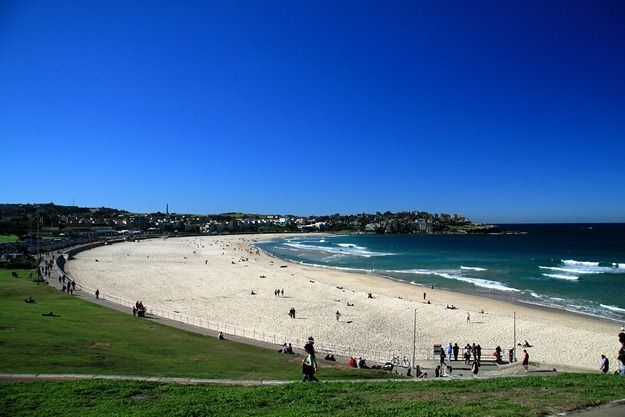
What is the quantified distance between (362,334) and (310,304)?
29.9ft

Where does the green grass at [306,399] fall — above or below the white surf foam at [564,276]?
above

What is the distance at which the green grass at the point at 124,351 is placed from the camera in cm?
1112

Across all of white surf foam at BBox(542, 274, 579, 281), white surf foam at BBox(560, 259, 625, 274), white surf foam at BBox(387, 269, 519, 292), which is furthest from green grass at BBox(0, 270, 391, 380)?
white surf foam at BBox(560, 259, 625, 274)

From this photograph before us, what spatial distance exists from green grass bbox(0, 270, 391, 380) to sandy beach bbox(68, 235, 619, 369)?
6.26 metres

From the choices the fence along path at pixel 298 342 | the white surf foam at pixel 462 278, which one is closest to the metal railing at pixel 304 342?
the fence along path at pixel 298 342

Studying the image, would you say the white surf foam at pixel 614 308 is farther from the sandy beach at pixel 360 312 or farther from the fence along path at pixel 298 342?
the fence along path at pixel 298 342

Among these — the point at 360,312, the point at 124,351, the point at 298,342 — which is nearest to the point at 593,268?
the point at 360,312

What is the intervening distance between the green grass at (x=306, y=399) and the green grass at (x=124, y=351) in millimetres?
1957

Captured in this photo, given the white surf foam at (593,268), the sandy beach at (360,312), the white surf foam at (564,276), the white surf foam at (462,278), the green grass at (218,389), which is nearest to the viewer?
the green grass at (218,389)

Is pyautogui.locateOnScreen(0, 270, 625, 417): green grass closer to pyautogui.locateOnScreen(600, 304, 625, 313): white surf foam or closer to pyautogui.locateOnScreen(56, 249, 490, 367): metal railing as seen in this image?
pyautogui.locateOnScreen(56, 249, 490, 367): metal railing

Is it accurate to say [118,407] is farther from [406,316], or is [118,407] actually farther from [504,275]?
[504,275]

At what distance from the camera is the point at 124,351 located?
13414mm

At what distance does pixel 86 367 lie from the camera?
10898 millimetres

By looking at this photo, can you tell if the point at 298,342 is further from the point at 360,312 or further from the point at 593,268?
the point at 593,268
